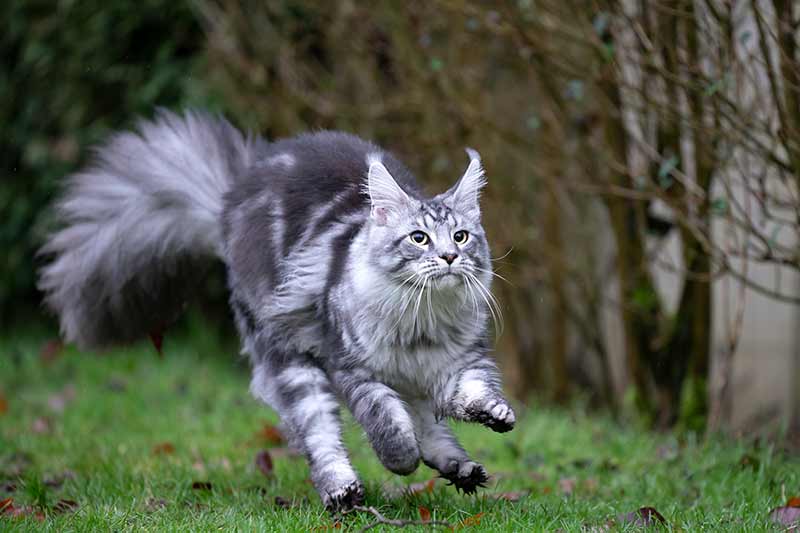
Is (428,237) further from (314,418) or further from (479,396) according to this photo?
(314,418)

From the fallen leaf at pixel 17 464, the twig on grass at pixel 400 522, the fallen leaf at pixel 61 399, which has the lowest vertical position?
the fallen leaf at pixel 61 399

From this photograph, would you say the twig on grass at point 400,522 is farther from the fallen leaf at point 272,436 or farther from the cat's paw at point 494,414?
the fallen leaf at point 272,436

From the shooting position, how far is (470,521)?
3664 mm

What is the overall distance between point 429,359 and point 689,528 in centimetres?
110

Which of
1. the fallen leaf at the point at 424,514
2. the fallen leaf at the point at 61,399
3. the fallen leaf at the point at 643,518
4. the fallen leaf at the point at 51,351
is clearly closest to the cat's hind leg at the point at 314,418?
the fallen leaf at the point at 424,514

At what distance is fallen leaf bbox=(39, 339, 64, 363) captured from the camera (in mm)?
8789

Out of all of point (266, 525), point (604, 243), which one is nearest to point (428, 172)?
point (604, 243)

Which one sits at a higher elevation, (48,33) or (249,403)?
(48,33)

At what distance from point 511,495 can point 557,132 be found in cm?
293

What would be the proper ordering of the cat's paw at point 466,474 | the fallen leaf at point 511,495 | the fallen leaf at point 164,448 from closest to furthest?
the cat's paw at point 466,474 → the fallen leaf at point 511,495 → the fallen leaf at point 164,448

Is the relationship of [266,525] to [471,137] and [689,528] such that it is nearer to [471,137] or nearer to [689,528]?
[689,528]

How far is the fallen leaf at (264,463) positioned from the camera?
16.0 feet

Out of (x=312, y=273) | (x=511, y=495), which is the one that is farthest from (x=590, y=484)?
(x=312, y=273)

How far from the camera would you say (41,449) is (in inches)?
221
